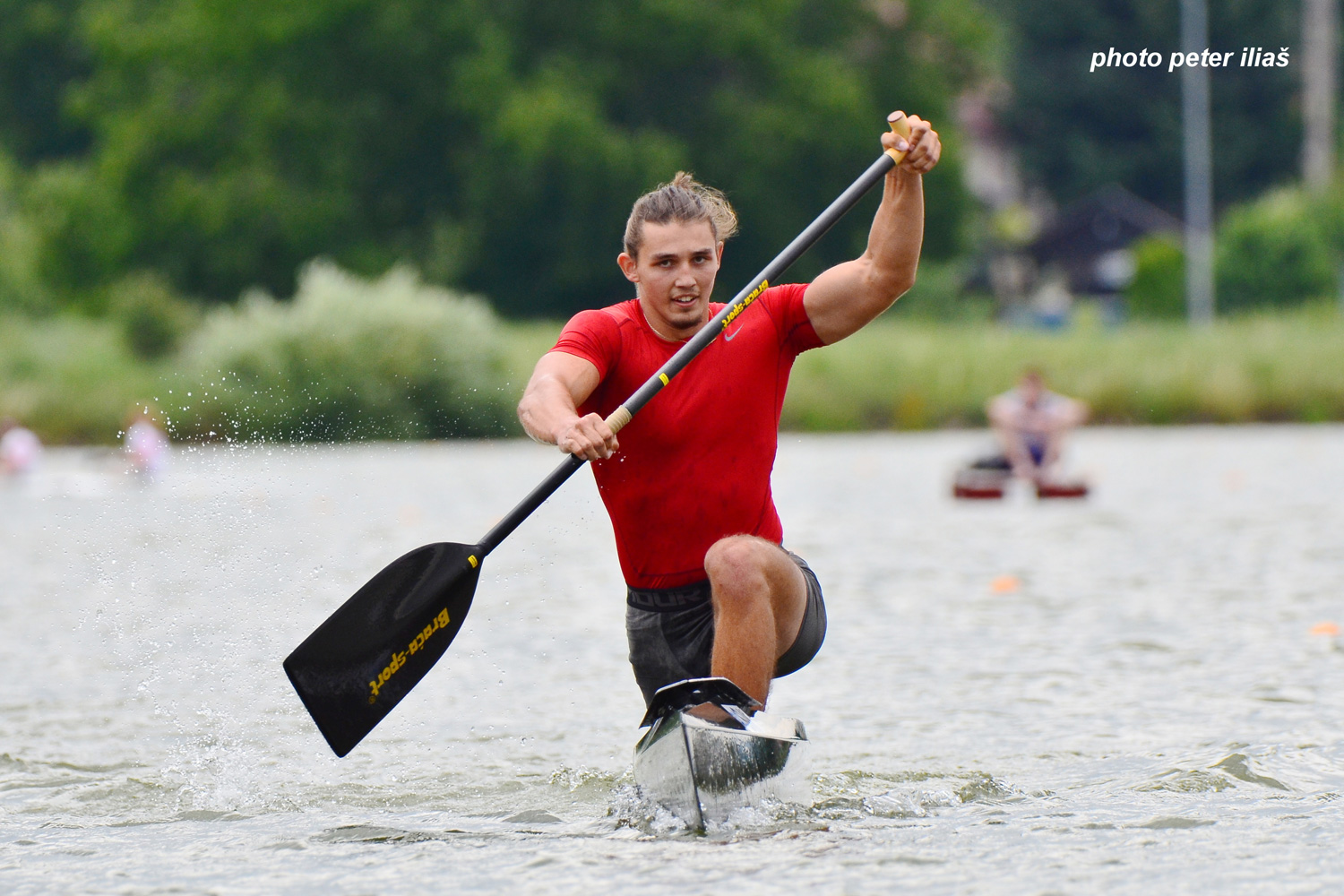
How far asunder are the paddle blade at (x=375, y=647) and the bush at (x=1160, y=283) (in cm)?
3580

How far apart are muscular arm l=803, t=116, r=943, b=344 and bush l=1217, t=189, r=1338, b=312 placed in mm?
36301

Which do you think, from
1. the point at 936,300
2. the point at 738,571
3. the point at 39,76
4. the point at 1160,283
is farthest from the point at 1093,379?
the point at 39,76

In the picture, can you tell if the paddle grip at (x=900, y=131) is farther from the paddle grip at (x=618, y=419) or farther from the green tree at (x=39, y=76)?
the green tree at (x=39, y=76)

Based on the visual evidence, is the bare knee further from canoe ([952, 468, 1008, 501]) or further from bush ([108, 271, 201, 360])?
bush ([108, 271, 201, 360])

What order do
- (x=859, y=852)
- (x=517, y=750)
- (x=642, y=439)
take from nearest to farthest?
(x=859, y=852)
(x=642, y=439)
(x=517, y=750)

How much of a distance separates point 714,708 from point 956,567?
6.27 meters

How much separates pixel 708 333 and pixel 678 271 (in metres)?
0.19

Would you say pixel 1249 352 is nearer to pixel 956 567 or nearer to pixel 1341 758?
pixel 956 567

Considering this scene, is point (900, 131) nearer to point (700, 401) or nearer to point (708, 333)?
point (708, 333)

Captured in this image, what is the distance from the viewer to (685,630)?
4.87 m

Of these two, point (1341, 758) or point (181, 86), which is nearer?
point (1341, 758)

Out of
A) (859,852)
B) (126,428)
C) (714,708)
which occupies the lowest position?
(859,852)

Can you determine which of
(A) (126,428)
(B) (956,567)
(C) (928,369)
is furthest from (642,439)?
(C) (928,369)

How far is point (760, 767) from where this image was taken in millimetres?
4641
